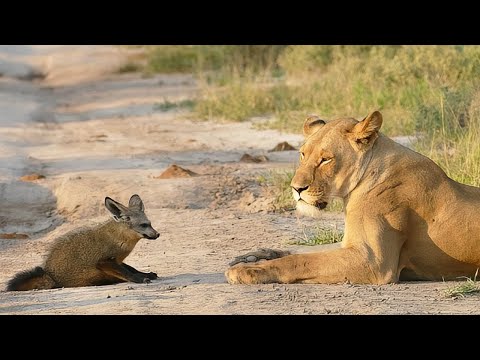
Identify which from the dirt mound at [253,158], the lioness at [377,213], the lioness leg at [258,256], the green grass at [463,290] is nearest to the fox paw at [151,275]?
the lioness leg at [258,256]

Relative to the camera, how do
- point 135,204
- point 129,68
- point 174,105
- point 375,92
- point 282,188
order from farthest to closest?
point 129,68 < point 174,105 < point 375,92 < point 282,188 < point 135,204

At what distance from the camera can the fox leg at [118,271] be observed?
8.21 metres

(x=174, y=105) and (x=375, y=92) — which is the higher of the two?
(x=375, y=92)

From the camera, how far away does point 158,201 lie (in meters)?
11.9

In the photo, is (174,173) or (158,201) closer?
(158,201)

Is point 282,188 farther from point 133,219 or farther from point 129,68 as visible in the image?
point 129,68

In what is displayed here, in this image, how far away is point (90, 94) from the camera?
79.2ft

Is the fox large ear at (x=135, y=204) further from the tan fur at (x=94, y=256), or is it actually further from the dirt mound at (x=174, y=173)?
the dirt mound at (x=174, y=173)

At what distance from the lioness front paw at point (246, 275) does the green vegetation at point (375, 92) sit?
3.86 meters

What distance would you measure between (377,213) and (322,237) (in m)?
1.82

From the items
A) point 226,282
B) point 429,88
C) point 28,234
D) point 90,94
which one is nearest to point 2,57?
point 90,94

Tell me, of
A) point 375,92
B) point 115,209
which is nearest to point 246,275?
point 115,209

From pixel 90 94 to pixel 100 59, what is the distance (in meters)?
5.69

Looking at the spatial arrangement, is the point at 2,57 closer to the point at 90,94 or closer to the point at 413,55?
the point at 90,94
